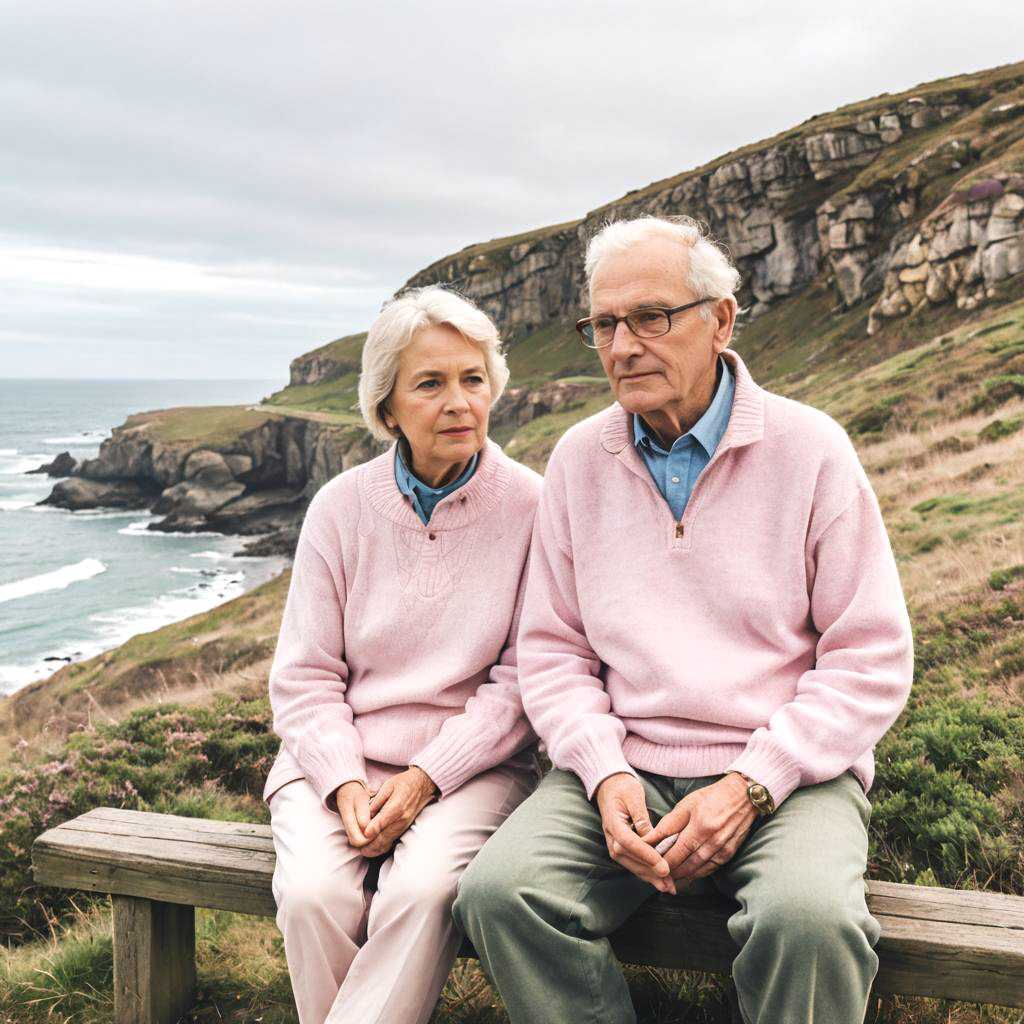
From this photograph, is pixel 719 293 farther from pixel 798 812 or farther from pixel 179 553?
pixel 179 553

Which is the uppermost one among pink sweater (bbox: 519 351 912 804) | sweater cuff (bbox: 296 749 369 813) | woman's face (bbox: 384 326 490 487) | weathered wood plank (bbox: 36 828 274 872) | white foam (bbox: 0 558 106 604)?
woman's face (bbox: 384 326 490 487)

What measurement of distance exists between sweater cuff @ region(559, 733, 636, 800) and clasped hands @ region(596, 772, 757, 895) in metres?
0.16

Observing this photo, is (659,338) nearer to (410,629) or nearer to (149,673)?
(410,629)

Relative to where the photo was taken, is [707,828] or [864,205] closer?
[707,828]

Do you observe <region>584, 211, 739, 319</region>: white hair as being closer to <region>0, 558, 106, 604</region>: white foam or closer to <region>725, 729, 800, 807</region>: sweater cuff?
<region>725, 729, 800, 807</region>: sweater cuff

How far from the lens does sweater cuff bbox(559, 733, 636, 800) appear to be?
2916 mm

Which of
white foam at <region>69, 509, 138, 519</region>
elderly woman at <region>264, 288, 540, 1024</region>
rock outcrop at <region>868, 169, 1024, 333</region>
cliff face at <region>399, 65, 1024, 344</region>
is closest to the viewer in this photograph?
elderly woman at <region>264, 288, 540, 1024</region>

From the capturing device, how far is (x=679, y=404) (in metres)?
3.25

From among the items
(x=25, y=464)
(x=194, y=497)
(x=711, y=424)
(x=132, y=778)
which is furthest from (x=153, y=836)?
(x=25, y=464)

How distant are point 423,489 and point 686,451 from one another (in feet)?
3.42

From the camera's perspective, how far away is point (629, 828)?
272cm

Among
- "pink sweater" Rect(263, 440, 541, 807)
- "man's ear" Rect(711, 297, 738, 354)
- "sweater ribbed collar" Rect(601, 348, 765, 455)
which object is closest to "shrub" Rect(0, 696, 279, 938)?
"pink sweater" Rect(263, 440, 541, 807)

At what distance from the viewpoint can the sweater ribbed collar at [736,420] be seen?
122 inches

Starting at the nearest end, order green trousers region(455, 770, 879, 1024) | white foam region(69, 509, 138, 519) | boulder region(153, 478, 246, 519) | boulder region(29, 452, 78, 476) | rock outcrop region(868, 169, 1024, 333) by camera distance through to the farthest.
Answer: green trousers region(455, 770, 879, 1024), rock outcrop region(868, 169, 1024, 333), boulder region(153, 478, 246, 519), white foam region(69, 509, 138, 519), boulder region(29, 452, 78, 476)
